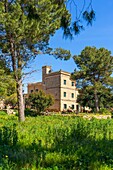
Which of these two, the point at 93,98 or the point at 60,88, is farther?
the point at 60,88

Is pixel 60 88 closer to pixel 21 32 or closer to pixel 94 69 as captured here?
pixel 94 69

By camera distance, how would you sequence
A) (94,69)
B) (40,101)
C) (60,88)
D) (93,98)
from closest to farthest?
(40,101) → (94,69) → (93,98) → (60,88)

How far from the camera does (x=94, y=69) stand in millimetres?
47219

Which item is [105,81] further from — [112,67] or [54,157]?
[54,157]

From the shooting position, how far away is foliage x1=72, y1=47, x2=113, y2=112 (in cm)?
4634

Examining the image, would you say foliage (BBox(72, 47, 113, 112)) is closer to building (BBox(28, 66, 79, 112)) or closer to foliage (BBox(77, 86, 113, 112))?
foliage (BBox(77, 86, 113, 112))

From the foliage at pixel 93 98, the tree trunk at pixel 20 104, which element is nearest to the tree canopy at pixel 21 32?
the tree trunk at pixel 20 104

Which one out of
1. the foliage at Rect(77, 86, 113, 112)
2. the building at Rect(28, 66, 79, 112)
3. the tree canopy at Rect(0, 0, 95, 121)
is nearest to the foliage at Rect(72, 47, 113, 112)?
the foliage at Rect(77, 86, 113, 112)

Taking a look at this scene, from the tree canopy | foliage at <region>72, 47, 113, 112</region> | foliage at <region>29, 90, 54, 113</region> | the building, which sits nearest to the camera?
the tree canopy

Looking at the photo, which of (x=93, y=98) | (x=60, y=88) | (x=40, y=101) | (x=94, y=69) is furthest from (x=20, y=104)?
(x=60, y=88)

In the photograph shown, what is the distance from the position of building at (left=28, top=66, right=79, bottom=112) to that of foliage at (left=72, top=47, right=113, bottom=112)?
36.2 ft

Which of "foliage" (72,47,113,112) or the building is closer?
"foliage" (72,47,113,112)

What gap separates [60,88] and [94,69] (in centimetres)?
1340

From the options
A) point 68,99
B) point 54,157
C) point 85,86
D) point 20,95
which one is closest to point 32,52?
point 20,95
